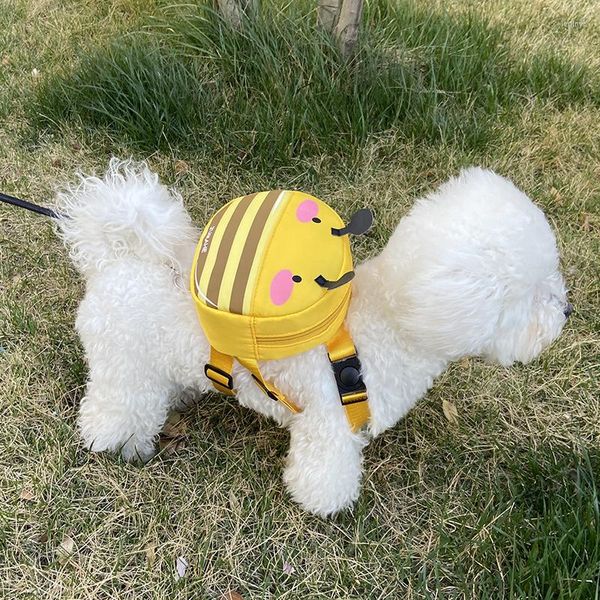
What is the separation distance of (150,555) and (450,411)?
1261 millimetres

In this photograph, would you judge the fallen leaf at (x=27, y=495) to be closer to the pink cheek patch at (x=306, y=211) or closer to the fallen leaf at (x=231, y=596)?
the fallen leaf at (x=231, y=596)

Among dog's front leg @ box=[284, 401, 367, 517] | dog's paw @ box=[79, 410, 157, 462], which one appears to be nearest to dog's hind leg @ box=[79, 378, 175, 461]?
dog's paw @ box=[79, 410, 157, 462]

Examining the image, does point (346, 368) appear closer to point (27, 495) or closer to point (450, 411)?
point (450, 411)

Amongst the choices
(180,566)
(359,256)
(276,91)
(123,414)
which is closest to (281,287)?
(123,414)

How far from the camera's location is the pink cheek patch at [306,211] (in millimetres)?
1718

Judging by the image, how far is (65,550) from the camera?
6.61 feet

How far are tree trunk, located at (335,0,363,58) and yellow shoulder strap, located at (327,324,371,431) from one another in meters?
2.15

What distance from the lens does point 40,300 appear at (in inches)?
107

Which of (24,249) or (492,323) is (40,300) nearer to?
(24,249)

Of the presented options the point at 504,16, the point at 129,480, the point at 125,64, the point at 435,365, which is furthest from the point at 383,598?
the point at 504,16

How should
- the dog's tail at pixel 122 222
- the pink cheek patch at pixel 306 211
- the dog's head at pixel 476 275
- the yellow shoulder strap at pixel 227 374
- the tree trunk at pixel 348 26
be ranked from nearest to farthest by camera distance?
the dog's head at pixel 476 275 → the pink cheek patch at pixel 306 211 → the yellow shoulder strap at pixel 227 374 → the dog's tail at pixel 122 222 → the tree trunk at pixel 348 26

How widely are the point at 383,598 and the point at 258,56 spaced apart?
2.81 metres

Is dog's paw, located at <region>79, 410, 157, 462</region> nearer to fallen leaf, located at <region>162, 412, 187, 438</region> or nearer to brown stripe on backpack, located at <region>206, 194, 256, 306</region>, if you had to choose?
fallen leaf, located at <region>162, 412, 187, 438</region>

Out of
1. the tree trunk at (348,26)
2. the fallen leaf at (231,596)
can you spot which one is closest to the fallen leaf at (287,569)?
the fallen leaf at (231,596)
